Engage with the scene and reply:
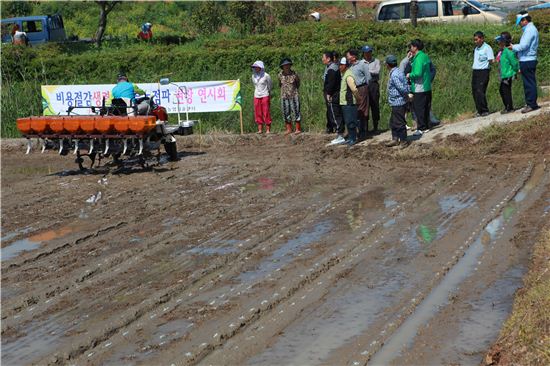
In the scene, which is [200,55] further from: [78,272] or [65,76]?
[78,272]

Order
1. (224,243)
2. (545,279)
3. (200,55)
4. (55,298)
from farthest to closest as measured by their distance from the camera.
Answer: (200,55)
(224,243)
(55,298)
(545,279)

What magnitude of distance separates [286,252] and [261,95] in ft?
34.8

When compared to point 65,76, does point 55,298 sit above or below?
below

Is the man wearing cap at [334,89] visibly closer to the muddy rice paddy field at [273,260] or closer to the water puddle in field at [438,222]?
the muddy rice paddy field at [273,260]

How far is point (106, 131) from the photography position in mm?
16438

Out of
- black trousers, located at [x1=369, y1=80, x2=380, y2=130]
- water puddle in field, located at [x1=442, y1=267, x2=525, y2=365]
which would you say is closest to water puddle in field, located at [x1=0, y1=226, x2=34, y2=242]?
water puddle in field, located at [x1=442, y1=267, x2=525, y2=365]

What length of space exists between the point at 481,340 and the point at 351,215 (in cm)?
506

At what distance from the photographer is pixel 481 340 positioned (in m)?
7.32

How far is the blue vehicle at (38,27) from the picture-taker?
4206 centimetres

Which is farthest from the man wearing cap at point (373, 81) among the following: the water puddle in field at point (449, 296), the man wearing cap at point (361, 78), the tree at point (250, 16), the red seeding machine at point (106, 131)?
the tree at point (250, 16)

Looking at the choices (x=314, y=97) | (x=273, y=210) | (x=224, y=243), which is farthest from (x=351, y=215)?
(x=314, y=97)

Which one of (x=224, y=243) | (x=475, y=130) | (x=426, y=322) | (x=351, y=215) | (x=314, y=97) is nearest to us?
(x=426, y=322)

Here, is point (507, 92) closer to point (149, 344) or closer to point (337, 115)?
point (337, 115)

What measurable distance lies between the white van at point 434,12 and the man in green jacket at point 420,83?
15.8 meters
